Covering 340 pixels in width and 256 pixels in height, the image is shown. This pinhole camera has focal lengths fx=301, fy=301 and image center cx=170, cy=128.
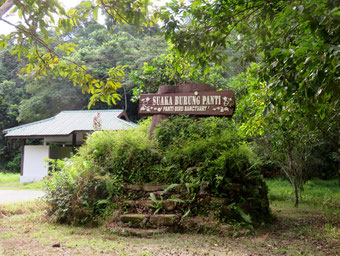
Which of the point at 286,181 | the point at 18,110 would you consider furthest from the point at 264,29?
the point at 18,110

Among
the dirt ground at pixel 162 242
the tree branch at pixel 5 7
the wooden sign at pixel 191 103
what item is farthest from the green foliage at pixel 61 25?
the wooden sign at pixel 191 103

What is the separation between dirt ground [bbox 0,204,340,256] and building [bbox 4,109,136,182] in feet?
39.9

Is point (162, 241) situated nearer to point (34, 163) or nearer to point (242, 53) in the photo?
point (242, 53)

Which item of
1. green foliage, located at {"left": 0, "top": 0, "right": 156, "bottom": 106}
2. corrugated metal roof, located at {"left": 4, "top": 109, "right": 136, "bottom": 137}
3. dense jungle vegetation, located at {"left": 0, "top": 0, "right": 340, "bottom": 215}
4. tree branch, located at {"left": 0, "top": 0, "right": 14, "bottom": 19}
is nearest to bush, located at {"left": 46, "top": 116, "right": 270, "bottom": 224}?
dense jungle vegetation, located at {"left": 0, "top": 0, "right": 340, "bottom": 215}

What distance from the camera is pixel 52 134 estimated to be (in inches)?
682

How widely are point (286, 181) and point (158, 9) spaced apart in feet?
52.0

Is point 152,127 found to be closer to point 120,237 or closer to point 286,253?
point 120,237

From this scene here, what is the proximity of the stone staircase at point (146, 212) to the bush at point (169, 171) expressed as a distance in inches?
7.7

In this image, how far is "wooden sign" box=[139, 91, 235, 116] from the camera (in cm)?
697

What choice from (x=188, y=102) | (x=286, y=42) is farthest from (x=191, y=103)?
(x=286, y=42)

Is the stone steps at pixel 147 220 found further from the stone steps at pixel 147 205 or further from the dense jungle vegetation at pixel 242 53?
the dense jungle vegetation at pixel 242 53

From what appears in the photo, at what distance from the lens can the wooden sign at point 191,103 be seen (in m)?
6.97

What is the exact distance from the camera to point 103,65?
1025 inches

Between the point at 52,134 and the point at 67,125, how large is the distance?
132 cm
